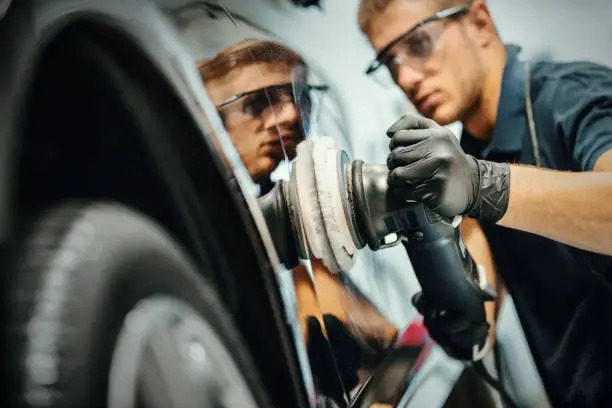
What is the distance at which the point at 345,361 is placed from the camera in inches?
29.5

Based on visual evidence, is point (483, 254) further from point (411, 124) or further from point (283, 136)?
point (283, 136)

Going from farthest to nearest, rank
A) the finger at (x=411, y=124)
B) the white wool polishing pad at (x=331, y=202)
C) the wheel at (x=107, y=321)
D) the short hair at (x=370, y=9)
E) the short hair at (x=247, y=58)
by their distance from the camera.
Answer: the short hair at (x=370, y=9)
the finger at (x=411, y=124)
the white wool polishing pad at (x=331, y=202)
the short hair at (x=247, y=58)
the wheel at (x=107, y=321)

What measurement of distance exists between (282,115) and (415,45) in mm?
364

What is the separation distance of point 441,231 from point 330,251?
0.66ft

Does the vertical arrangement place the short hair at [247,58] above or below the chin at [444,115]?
above

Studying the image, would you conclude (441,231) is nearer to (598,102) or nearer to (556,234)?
(556,234)

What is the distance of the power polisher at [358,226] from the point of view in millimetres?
698

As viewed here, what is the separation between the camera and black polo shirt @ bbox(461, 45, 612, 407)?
91 centimetres

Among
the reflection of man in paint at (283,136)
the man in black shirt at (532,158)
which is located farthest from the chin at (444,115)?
the reflection of man in paint at (283,136)

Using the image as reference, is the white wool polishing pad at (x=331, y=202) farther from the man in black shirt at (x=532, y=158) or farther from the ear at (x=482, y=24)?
the ear at (x=482, y=24)

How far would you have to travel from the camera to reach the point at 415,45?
941 mm

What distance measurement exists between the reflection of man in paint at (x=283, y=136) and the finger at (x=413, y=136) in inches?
5.7

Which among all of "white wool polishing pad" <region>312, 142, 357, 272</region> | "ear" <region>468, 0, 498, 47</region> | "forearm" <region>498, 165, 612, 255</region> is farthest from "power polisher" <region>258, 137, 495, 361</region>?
"ear" <region>468, 0, 498, 47</region>

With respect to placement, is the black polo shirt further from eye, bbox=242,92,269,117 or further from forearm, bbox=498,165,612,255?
eye, bbox=242,92,269,117
